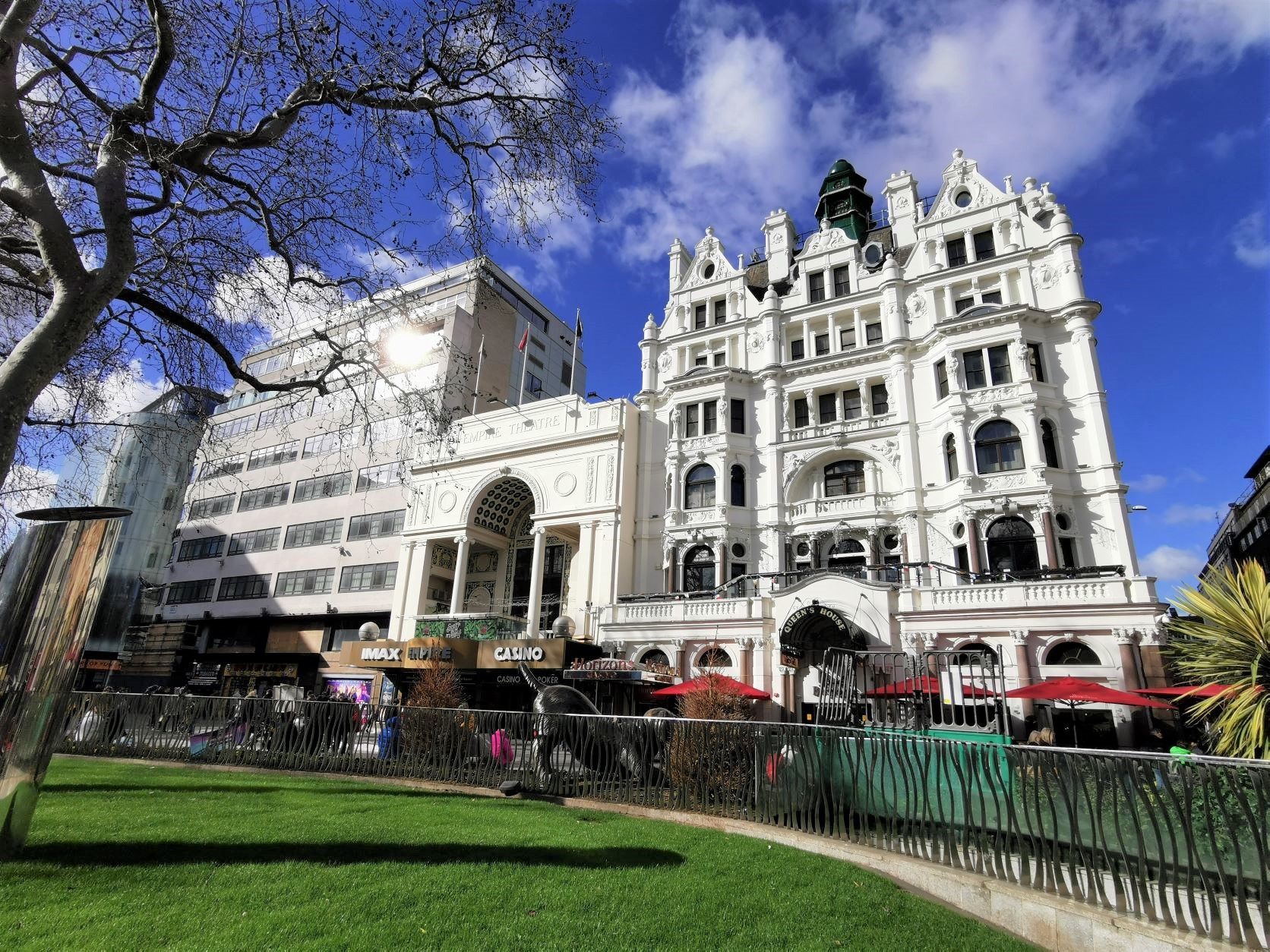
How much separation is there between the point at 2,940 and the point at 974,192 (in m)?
37.5

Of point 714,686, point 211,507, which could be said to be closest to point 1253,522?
point 714,686

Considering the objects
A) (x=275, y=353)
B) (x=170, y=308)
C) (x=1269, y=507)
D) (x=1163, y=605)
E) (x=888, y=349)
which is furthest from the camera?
(x=275, y=353)

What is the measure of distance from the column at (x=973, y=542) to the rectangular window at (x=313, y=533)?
35.1 m

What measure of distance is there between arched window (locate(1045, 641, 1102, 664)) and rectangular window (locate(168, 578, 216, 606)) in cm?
4941

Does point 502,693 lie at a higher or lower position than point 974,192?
lower

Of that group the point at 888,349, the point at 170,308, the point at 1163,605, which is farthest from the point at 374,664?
the point at 1163,605

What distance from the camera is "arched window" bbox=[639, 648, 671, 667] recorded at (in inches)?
1115

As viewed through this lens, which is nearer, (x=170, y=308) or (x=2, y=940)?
(x=2, y=940)

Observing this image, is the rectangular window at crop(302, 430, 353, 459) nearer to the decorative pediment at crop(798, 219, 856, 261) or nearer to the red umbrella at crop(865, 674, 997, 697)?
the decorative pediment at crop(798, 219, 856, 261)

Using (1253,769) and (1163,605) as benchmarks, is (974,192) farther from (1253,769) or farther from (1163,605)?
(1253,769)

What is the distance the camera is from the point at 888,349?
3062 centimetres

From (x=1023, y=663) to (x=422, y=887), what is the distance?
21.9 meters

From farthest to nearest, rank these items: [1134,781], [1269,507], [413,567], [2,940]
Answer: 1. [1269,507]
2. [413,567]
3. [1134,781]
4. [2,940]

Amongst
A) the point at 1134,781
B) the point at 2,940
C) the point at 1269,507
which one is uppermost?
the point at 1269,507
